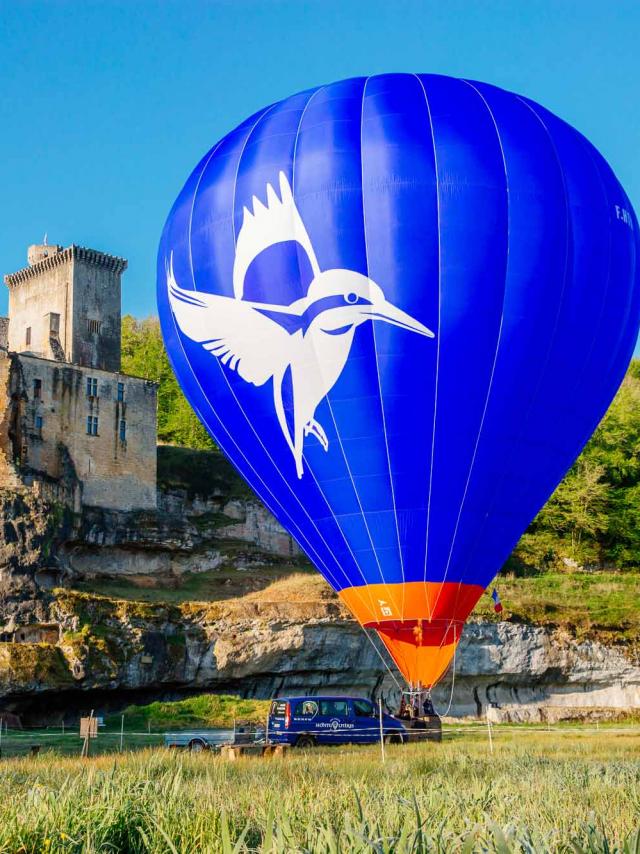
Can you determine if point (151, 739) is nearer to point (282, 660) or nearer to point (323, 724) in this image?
point (323, 724)

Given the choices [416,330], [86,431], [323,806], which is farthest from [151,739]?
[86,431]

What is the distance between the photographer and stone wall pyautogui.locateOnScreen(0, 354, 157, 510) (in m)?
58.8

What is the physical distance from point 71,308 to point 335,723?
50486 mm

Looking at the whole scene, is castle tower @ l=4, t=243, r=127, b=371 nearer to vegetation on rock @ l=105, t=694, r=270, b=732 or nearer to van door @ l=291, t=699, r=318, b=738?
vegetation on rock @ l=105, t=694, r=270, b=732

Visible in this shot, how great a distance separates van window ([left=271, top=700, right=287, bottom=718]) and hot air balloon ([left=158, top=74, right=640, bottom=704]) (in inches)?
110

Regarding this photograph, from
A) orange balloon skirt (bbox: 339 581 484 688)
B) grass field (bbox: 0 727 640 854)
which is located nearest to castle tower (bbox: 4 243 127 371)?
orange balloon skirt (bbox: 339 581 484 688)

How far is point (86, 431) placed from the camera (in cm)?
6134

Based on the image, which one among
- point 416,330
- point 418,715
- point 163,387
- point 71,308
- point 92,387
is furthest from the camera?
point 163,387

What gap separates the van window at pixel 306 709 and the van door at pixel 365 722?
94cm

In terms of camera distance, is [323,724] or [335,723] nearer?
[323,724]

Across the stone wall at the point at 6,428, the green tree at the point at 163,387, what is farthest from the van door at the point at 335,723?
the green tree at the point at 163,387

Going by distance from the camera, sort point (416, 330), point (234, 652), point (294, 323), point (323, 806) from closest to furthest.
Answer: point (323, 806) → point (416, 330) → point (294, 323) → point (234, 652)

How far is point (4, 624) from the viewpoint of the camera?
1772 inches

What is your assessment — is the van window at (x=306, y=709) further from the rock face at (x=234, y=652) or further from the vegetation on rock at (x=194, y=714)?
the rock face at (x=234, y=652)
